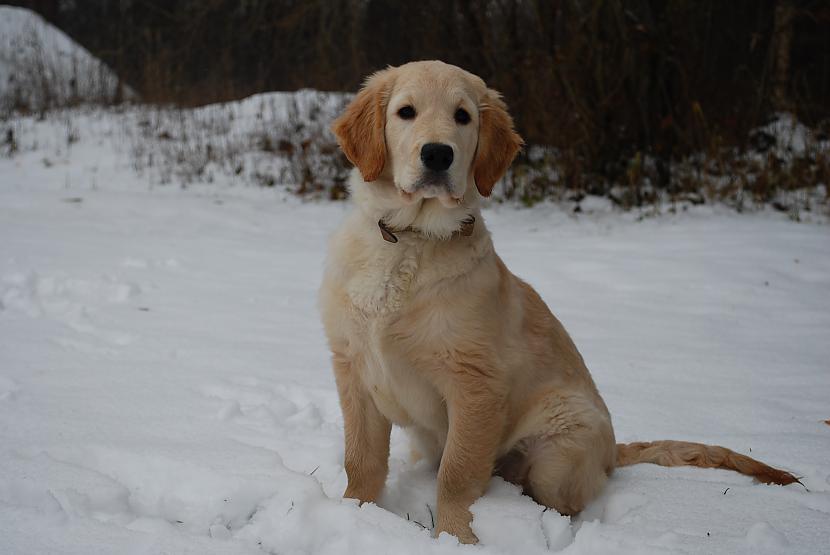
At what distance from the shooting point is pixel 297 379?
3.54 m

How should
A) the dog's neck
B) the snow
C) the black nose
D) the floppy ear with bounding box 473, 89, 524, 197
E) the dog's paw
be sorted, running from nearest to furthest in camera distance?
the snow, the dog's paw, the black nose, the dog's neck, the floppy ear with bounding box 473, 89, 524, 197

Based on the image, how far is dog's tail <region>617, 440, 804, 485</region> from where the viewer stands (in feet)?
8.03

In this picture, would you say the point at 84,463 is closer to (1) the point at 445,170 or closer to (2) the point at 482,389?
(2) the point at 482,389

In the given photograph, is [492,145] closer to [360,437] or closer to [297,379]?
[360,437]

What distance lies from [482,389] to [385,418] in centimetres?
46

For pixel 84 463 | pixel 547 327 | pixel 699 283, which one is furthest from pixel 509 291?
pixel 699 283

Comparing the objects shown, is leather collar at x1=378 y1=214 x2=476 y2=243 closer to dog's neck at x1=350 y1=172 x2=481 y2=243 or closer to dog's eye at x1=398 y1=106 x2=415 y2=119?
dog's neck at x1=350 y1=172 x2=481 y2=243

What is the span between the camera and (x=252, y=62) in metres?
14.7

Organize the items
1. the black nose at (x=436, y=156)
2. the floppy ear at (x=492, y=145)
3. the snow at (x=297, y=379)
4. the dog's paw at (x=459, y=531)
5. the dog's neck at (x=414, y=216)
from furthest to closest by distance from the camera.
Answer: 1. the floppy ear at (x=492, y=145)
2. the dog's neck at (x=414, y=216)
3. the black nose at (x=436, y=156)
4. the dog's paw at (x=459, y=531)
5. the snow at (x=297, y=379)

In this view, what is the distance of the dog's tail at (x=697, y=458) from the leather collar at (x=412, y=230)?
1.12 metres

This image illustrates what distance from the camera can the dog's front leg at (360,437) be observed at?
2406 mm

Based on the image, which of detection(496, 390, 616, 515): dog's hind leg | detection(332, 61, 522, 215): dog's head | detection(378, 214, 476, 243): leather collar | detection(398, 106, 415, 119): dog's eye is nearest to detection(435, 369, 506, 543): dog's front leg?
detection(496, 390, 616, 515): dog's hind leg

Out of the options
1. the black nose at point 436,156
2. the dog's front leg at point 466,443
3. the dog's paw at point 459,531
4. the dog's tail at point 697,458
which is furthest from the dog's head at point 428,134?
the dog's tail at point 697,458

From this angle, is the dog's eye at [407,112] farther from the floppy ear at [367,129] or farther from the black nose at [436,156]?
the black nose at [436,156]
